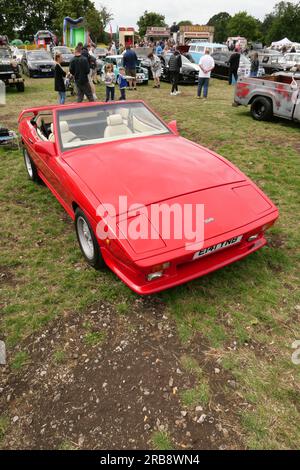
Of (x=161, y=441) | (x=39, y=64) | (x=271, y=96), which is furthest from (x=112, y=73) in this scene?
(x=161, y=441)

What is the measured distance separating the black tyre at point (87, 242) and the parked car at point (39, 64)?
57.3 ft

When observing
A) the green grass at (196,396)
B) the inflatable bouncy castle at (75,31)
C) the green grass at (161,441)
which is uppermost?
the inflatable bouncy castle at (75,31)

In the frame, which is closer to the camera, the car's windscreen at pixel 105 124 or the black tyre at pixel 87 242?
the black tyre at pixel 87 242

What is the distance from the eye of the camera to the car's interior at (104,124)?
3.55m

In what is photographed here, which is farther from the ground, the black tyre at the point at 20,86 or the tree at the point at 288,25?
the tree at the point at 288,25

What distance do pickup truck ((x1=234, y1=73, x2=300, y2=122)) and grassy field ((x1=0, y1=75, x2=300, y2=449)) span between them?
348 cm

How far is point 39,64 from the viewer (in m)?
17.2

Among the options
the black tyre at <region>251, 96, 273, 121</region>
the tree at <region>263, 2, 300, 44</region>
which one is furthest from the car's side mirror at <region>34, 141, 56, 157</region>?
the tree at <region>263, 2, 300, 44</region>

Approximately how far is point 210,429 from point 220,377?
0.36m

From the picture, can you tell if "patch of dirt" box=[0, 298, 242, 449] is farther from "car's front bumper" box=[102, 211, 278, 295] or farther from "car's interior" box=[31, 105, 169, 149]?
"car's interior" box=[31, 105, 169, 149]

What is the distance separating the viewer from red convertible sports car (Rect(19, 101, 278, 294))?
240cm

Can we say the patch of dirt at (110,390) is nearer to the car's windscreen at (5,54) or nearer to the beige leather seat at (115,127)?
the beige leather seat at (115,127)

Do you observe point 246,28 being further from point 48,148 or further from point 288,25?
point 48,148

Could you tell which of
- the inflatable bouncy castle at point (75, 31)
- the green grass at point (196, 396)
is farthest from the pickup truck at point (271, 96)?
the inflatable bouncy castle at point (75, 31)
